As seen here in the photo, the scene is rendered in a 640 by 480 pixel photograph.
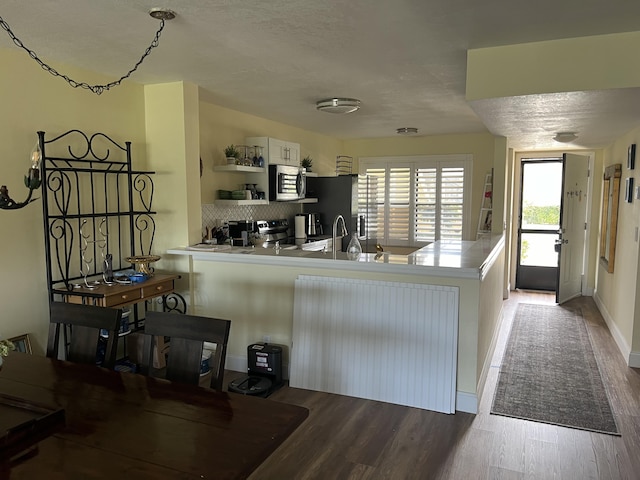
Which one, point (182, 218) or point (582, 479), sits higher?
point (182, 218)

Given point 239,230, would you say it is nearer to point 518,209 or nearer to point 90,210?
point 90,210

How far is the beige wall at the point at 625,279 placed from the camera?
4.05 meters

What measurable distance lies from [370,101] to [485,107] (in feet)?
4.80

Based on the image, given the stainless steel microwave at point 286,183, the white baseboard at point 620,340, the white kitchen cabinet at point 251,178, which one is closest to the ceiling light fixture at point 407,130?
the stainless steel microwave at point 286,183

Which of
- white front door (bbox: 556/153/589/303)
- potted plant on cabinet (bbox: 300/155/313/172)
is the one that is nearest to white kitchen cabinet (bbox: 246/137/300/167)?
potted plant on cabinet (bbox: 300/155/313/172)

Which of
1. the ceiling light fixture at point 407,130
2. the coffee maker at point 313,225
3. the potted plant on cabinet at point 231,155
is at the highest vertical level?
the ceiling light fixture at point 407,130

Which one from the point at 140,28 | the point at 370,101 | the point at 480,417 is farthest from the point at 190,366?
the point at 370,101

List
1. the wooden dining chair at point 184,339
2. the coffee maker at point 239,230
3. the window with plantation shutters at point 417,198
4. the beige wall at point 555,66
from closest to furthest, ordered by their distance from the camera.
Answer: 1. the wooden dining chair at point 184,339
2. the beige wall at point 555,66
3. the coffee maker at point 239,230
4. the window with plantation shutters at point 417,198

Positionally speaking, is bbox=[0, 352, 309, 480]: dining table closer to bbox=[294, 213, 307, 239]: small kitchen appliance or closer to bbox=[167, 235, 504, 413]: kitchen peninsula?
bbox=[167, 235, 504, 413]: kitchen peninsula

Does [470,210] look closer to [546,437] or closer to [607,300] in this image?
[607,300]

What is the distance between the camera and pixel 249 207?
5.39 meters

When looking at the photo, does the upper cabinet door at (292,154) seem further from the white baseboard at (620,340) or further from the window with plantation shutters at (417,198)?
the white baseboard at (620,340)

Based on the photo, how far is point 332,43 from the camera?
9.19 ft

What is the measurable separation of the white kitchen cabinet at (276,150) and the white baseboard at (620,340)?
3874 millimetres
